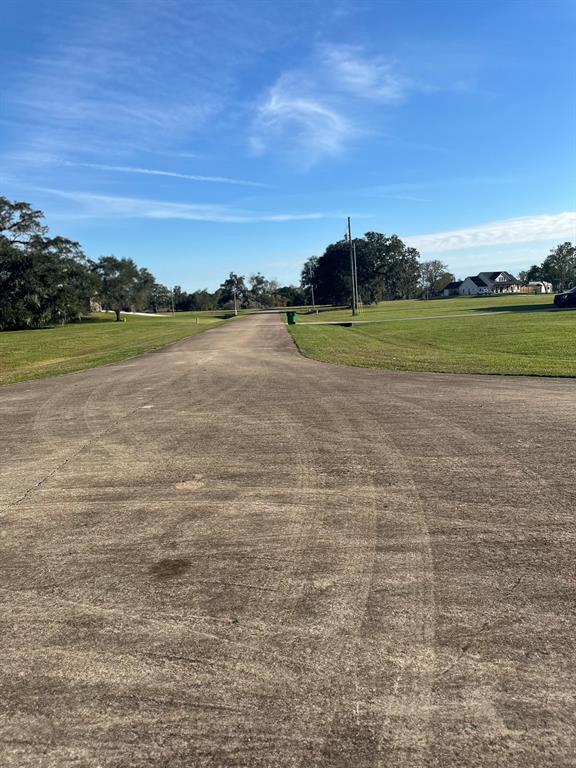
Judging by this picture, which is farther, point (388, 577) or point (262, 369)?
point (262, 369)

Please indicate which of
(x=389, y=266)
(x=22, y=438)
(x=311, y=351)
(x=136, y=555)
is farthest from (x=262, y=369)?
(x=389, y=266)

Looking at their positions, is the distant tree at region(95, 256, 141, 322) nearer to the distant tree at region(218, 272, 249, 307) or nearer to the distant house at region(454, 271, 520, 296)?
the distant tree at region(218, 272, 249, 307)

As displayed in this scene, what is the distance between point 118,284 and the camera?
272ft

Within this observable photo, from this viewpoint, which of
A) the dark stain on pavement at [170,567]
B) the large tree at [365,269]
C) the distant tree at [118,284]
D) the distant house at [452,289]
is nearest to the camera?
the dark stain on pavement at [170,567]

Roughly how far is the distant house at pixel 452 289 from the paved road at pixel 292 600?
6622 inches

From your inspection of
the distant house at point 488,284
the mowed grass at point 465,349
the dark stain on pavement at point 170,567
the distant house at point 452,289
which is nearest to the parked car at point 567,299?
the mowed grass at point 465,349

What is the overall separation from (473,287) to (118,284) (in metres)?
110

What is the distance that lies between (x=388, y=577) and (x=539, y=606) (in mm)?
904

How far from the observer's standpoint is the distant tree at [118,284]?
8225cm

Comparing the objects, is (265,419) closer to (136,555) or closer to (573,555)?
(136,555)

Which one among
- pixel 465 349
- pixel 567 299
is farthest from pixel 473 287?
pixel 465 349

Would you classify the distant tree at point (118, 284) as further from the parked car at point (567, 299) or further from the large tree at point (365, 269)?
the parked car at point (567, 299)

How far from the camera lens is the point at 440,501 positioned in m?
4.95

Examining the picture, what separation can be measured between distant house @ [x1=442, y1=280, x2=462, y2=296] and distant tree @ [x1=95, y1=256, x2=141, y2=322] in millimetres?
109504
